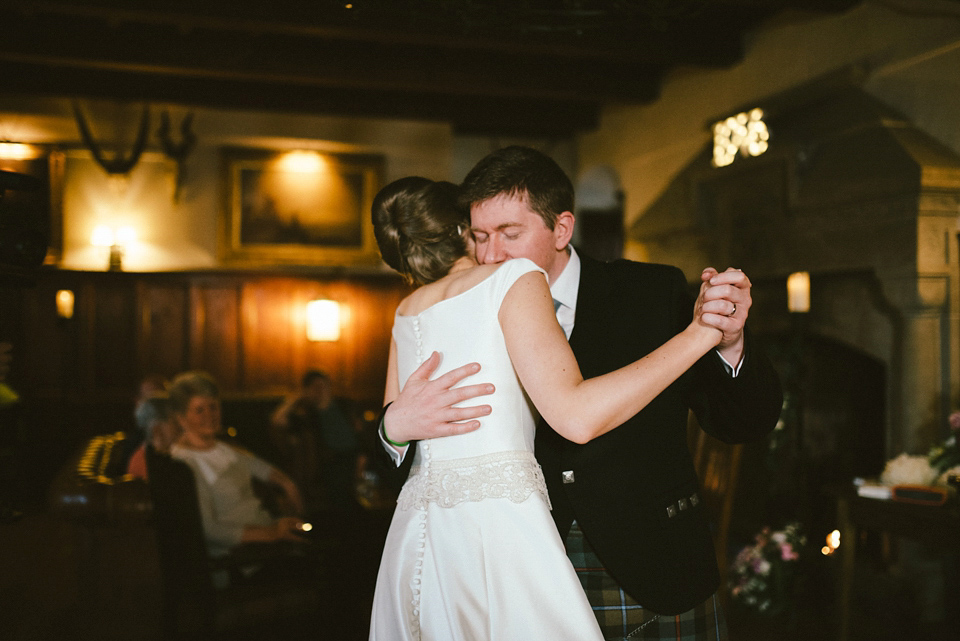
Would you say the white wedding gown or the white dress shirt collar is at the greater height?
the white dress shirt collar

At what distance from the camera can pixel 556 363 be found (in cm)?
127

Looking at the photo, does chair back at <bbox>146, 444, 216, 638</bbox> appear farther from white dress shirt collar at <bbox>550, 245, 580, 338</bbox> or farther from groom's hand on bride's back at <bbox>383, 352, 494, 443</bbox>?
white dress shirt collar at <bbox>550, 245, 580, 338</bbox>

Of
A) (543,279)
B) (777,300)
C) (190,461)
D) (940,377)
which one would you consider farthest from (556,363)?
(777,300)

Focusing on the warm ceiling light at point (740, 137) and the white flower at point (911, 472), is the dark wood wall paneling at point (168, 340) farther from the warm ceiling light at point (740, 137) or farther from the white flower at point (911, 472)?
the white flower at point (911, 472)

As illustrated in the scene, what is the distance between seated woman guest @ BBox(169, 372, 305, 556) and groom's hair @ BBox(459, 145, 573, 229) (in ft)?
7.03

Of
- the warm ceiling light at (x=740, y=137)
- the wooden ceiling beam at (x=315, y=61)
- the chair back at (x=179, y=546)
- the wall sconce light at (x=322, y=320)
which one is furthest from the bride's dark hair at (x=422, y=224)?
the wall sconce light at (x=322, y=320)

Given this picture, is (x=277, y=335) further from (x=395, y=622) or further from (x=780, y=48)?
(x=395, y=622)

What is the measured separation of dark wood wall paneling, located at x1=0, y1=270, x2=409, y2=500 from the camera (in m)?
7.73

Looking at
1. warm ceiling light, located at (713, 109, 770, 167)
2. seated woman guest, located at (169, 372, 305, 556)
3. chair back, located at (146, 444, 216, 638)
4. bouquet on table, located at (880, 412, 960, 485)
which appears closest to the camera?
chair back, located at (146, 444, 216, 638)

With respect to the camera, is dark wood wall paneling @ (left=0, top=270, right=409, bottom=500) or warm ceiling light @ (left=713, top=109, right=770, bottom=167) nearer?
warm ceiling light @ (left=713, top=109, right=770, bottom=167)

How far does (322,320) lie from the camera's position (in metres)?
8.07

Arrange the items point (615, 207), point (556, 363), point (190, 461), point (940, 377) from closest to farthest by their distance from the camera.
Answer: point (556, 363) → point (190, 461) → point (940, 377) → point (615, 207)

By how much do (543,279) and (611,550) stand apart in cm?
57

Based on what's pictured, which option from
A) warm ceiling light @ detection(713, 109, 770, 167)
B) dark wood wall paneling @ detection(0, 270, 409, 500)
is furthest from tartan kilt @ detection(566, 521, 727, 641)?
dark wood wall paneling @ detection(0, 270, 409, 500)
